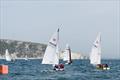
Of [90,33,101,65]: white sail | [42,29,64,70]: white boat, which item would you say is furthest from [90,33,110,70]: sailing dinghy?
[42,29,64,70]: white boat

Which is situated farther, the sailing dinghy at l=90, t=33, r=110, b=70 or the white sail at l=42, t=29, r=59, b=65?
the sailing dinghy at l=90, t=33, r=110, b=70

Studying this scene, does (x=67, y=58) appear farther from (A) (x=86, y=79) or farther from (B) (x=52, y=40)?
(A) (x=86, y=79)

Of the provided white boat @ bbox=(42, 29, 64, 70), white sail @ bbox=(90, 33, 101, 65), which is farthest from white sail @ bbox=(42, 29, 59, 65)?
white sail @ bbox=(90, 33, 101, 65)

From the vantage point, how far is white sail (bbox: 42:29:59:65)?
87375 mm

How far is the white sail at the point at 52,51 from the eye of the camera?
287ft

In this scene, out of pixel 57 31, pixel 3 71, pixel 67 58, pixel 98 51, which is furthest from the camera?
pixel 67 58

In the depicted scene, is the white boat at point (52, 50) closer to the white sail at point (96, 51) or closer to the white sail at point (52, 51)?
the white sail at point (52, 51)

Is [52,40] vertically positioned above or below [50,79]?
above

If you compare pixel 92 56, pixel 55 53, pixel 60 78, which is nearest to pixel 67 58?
pixel 92 56

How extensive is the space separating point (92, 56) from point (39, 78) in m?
37.5

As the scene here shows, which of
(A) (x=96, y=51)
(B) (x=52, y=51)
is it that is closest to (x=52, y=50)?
(B) (x=52, y=51)

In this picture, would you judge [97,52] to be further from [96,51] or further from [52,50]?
[52,50]

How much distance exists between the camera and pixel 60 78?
7569 centimetres

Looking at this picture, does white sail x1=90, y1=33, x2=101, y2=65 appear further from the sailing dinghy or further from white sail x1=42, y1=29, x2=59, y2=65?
white sail x1=42, y1=29, x2=59, y2=65
